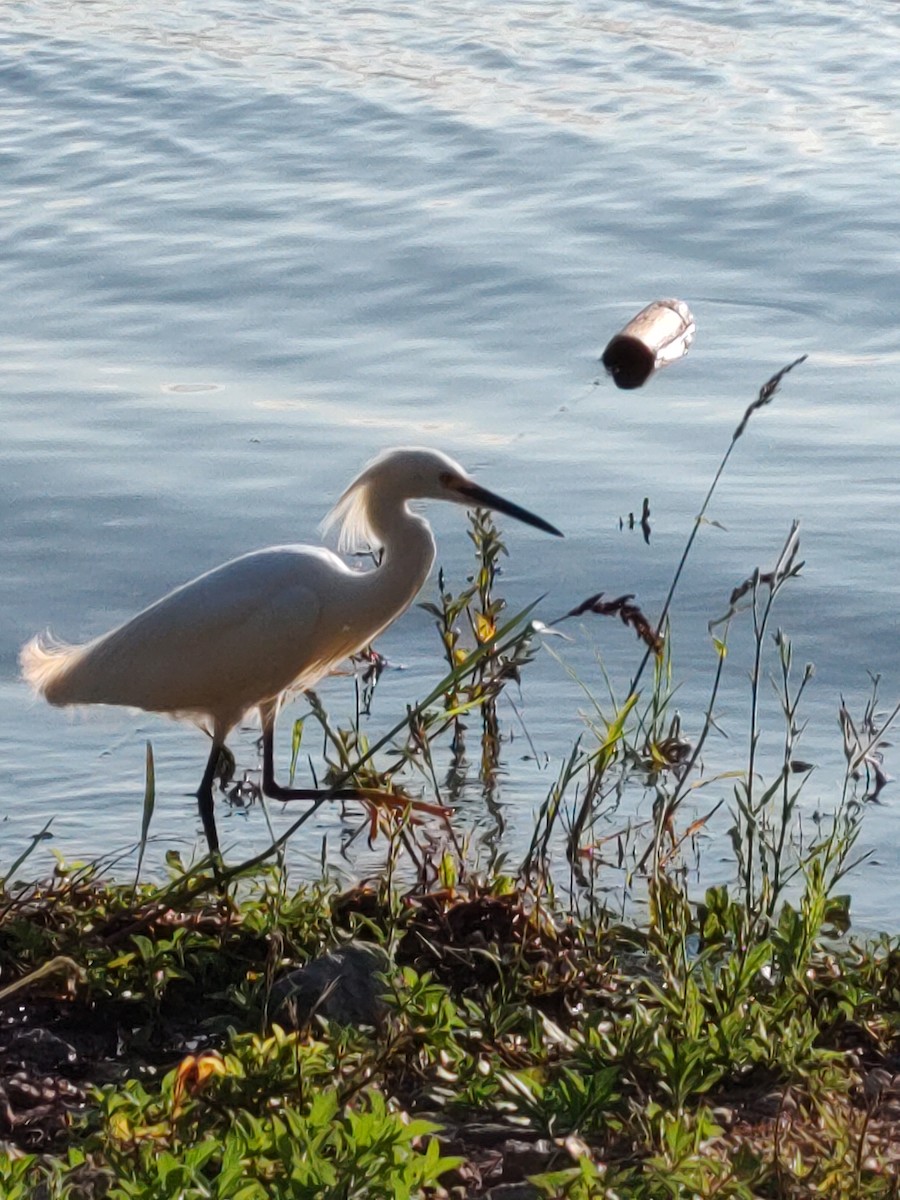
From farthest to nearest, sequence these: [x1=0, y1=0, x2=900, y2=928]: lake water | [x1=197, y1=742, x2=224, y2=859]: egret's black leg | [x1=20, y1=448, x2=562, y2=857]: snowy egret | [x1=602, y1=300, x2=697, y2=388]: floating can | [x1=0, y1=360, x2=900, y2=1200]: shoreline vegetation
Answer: [x1=602, y1=300, x2=697, y2=388]: floating can → [x1=0, y1=0, x2=900, y2=928]: lake water → [x1=20, y1=448, x2=562, y2=857]: snowy egret → [x1=197, y1=742, x2=224, y2=859]: egret's black leg → [x1=0, y1=360, x2=900, y2=1200]: shoreline vegetation

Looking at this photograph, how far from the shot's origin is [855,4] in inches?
580

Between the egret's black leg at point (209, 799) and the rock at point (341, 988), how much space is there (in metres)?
0.96

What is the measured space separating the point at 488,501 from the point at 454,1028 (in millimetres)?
1584

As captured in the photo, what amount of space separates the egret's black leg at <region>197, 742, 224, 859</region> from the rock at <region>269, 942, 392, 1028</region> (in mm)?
958

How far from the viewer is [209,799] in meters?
4.63

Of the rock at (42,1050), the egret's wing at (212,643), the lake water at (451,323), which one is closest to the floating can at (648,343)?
the lake water at (451,323)

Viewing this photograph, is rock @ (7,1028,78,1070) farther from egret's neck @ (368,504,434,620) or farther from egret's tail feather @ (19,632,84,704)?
egret's neck @ (368,504,434,620)

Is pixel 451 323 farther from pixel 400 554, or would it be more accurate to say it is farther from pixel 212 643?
pixel 212 643

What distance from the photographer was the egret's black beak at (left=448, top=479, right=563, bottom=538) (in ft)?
14.9

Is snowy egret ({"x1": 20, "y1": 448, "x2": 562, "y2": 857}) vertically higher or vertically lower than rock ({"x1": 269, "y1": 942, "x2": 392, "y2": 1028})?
higher

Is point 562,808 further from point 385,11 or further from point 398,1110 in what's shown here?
point 385,11

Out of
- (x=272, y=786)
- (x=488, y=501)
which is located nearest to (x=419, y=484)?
(x=488, y=501)

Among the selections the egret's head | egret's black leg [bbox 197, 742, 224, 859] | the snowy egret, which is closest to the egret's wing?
the snowy egret

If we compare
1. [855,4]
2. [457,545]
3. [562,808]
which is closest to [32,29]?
[855,4]
